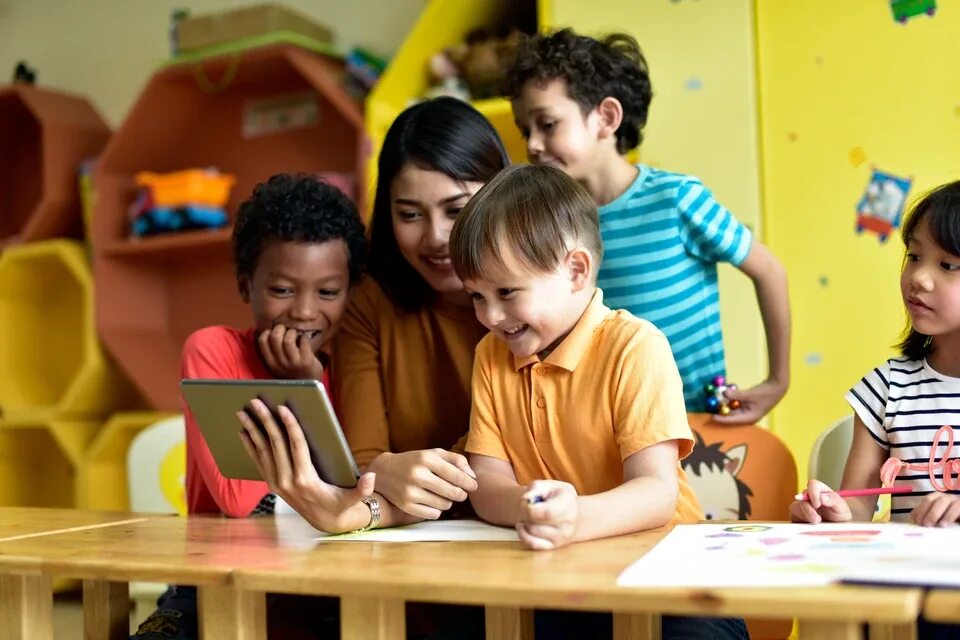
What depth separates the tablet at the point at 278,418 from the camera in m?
1.11

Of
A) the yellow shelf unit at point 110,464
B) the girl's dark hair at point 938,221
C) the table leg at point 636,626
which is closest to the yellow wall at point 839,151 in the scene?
the girl's dark hair at point 938,221

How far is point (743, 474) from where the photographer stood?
1.69 metres

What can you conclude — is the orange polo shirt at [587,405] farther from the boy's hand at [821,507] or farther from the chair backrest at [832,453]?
the chair backrest at [832,453]

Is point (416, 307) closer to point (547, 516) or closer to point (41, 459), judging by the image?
point (547, 516)

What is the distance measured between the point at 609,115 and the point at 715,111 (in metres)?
0.45

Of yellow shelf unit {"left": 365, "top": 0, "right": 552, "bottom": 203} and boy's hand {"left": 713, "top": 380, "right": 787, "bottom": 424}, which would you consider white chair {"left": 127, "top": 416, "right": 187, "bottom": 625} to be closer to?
yellow shelf unit {"left": 365, "top": 0, "right": 552, "bottom": 203}

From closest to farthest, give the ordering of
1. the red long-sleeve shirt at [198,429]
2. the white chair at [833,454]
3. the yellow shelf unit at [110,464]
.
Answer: the red long-sleeve shirt at [198,429]
the white chair at [833,454]
the yellow shelf unit at [110,464]

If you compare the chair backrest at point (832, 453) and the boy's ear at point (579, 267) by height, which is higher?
the boy's ear at point (579, 267)

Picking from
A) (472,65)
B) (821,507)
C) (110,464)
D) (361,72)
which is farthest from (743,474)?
(110,464)

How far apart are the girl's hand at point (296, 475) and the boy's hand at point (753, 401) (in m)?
0.80

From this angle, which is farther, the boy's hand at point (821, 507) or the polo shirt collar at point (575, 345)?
the polo shirt collar at point (575, 345)

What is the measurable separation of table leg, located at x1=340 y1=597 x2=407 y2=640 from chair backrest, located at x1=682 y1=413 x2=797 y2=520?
862 mm

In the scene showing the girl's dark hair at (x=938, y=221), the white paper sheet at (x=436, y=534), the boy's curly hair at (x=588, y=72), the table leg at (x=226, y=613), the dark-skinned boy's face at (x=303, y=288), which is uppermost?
the boy's curly hair at (x=588, y=72)

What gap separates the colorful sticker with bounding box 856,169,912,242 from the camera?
2.24 m
